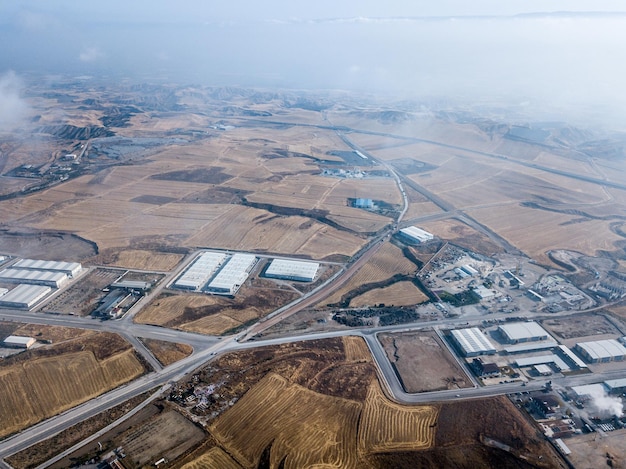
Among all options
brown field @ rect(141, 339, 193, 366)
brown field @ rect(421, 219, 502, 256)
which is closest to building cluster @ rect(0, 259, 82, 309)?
brown field @ rect(141, 339, 193, 366)

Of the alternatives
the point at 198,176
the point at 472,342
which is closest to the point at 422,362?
Answer: the point at 472,342

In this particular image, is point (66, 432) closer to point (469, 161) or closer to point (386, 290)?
point (386, 290)

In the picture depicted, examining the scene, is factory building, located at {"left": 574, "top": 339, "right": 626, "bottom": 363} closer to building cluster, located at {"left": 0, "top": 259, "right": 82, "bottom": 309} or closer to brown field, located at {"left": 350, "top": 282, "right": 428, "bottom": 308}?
brown field, located at {"left": 350, "top": 282, "right": 428, "bottom": 308}

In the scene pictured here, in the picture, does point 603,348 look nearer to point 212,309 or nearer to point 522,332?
point 522,332

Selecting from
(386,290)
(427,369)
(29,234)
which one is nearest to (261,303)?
(386,290)

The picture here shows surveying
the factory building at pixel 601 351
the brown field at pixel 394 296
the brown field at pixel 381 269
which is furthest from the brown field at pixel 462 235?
the factory building at pixel 601 351
